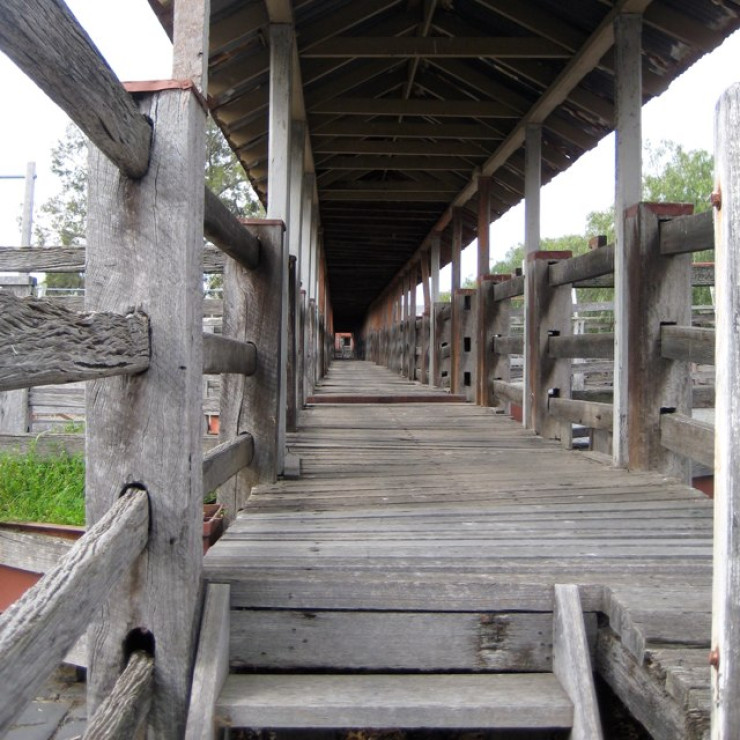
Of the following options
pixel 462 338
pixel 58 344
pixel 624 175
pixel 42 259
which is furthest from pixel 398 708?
pixel 462 338

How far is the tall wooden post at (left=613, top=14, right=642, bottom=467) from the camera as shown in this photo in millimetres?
3801

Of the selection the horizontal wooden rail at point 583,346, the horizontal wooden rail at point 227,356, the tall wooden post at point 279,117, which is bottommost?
the horizontal wooden rail at point 227,356

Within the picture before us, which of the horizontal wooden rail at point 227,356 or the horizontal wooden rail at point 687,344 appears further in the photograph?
the horizontal wooden rail at point 687,344

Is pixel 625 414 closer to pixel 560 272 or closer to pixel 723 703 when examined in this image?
pixel 560 272

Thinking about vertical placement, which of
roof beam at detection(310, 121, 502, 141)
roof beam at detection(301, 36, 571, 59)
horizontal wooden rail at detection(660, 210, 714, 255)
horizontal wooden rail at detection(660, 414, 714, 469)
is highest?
roof beam at detection(301, 36, 571, 59)

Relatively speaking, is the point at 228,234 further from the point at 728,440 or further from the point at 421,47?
the point at 421,47

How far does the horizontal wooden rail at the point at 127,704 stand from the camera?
4.96 ft

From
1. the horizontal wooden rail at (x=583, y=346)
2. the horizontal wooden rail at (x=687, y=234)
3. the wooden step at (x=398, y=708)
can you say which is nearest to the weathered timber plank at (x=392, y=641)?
the wooden step at (x=398, y=708)

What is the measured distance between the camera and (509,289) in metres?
6.15

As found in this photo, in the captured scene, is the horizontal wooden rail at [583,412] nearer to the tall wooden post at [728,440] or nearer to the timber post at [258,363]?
the timber post at [258,363]

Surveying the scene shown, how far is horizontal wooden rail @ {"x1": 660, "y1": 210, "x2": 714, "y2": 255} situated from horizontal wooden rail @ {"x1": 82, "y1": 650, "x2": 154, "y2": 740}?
2.48 m

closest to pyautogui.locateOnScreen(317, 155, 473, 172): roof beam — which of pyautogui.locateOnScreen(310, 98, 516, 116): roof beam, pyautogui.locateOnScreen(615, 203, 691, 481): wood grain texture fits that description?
pyautogui.locateOnScreen(310, 98, 516, 116): roof beam

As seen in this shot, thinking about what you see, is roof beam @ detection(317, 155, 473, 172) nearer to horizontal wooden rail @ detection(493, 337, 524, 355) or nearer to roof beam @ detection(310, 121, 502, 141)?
roof beam @ detection(310, 121, 502, 141)

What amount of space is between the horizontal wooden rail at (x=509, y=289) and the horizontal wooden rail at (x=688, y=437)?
2392 mm
